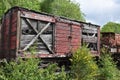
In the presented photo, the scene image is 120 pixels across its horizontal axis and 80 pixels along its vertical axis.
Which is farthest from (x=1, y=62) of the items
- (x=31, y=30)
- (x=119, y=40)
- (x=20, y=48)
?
(x=119, y=40)

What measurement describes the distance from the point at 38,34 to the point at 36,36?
8.4 inches

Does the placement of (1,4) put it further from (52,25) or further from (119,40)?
(52,25)

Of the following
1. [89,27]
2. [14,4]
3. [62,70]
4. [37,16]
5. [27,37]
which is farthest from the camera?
[14,4]

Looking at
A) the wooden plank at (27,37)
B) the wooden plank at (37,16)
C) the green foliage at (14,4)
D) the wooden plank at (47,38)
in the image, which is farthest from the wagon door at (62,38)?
the green foliage at (14,4)

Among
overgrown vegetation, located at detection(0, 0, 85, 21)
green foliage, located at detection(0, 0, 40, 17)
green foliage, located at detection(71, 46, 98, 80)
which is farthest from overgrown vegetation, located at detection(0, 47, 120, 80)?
overgrown vegetation, located at detection(0, 0, 85, 21)

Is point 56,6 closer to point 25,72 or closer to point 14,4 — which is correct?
point 14,4

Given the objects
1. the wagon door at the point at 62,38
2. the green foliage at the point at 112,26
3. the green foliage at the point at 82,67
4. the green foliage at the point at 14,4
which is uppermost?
the green foliage at the point at 14,4

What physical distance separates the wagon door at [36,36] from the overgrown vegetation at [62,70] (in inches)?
51.1

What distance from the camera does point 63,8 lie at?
49656 millimetres

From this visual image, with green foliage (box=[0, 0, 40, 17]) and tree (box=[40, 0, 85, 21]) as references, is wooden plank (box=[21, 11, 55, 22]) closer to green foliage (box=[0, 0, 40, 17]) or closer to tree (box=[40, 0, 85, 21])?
green foliage (box=[0, 0, 40, 17])

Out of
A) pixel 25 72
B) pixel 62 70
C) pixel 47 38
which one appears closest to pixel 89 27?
pixel 47 38

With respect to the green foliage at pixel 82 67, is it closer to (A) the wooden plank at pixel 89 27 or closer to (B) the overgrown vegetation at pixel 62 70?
(B) the overgrown vegetation at pixel 62 70

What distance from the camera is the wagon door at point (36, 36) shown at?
1556 centimetres

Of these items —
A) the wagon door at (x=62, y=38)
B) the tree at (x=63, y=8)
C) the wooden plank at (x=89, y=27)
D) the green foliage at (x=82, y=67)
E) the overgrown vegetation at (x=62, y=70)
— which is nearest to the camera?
the overgrown vegetation at (x=62, y=70)
